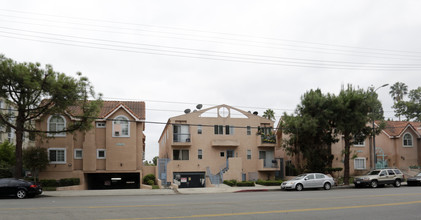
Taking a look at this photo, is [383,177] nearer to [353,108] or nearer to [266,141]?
[353,108]

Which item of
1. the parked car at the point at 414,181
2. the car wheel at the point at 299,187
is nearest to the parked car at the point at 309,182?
the car wheel at the point at 299,187

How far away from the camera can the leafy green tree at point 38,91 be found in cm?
2520

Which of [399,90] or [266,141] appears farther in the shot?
[399,90]

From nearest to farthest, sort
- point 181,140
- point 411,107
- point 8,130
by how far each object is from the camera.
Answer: point 8,130 → point 181,140 → point 411,107

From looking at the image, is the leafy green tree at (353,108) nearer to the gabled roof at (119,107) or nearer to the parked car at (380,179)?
the parked car at (380,179)

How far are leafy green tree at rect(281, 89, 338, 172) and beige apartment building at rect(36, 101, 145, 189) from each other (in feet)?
46.3

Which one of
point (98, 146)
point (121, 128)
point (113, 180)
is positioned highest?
point (121, 128)

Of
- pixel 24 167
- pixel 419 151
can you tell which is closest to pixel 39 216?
pixel 24 167

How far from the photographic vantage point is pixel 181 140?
38.3m

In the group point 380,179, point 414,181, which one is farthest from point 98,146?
point 414,181

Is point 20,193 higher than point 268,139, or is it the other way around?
point 268,139

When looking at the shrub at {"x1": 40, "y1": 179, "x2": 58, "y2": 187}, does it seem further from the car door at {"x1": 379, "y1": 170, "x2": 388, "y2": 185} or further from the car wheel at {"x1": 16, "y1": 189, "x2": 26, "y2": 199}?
the car door at {"x1": 379, "y1": 170, "x2": 388, "y2": 185}

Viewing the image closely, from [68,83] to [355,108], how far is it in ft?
77.9

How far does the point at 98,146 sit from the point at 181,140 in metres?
8.12
